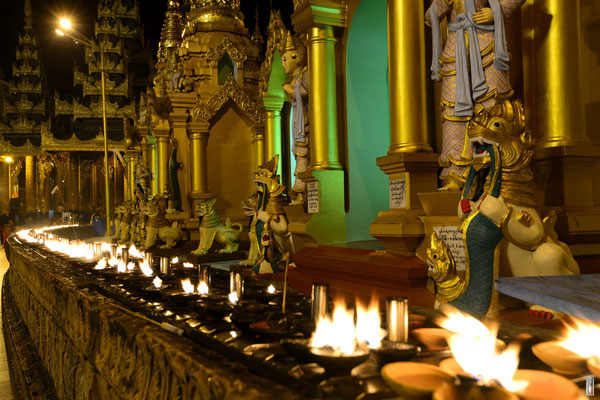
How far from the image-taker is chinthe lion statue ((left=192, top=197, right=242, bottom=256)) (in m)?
9.77

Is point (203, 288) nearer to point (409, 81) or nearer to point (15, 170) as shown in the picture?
point (409, 81)

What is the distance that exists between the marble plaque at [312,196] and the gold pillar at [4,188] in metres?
30.9

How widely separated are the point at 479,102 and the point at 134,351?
412 cm

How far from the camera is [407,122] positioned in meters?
5.59

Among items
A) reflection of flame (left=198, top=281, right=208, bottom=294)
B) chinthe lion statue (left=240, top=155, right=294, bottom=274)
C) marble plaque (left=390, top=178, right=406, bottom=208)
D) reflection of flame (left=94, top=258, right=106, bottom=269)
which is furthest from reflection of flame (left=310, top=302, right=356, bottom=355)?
chinthe lion statue (left=240, top=155, right=294, bottom=274)

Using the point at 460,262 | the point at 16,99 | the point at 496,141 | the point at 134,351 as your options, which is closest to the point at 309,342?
the point at 134,351

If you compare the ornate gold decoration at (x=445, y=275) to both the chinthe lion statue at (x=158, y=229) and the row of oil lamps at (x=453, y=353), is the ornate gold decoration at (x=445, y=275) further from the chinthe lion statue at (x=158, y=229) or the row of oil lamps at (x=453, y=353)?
the chinthe lion statue at (x=158, y=229)

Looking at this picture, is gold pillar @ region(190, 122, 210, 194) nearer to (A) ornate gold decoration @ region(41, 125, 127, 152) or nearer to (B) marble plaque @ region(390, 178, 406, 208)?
(B) marble plaque @ region(390, 178, 406, 208)

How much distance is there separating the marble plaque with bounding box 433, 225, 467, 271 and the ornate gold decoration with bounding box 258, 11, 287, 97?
488cm

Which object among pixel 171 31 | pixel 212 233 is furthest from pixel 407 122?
pixel 171 31

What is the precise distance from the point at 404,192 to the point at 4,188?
109 feet

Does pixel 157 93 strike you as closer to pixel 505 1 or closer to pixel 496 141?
pixel 505 1

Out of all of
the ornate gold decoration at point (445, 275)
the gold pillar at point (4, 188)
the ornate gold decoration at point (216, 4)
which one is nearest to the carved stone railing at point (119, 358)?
the ornate gold decoration at point (445, 275)

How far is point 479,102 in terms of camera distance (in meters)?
4.82
